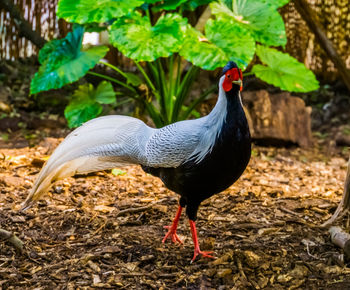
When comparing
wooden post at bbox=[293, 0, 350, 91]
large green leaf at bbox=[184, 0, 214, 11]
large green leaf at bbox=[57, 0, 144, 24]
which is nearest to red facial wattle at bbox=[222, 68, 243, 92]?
large green leaf at bbox=[57, 0, 144, 24]

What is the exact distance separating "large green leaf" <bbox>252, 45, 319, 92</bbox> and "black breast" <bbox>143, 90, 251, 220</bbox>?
2.23 metres

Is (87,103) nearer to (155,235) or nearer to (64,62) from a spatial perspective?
(64,62)

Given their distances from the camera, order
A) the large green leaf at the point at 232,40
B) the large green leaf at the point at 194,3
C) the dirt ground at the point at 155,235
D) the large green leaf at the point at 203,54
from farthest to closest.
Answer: the large green leaf at the point at 194,3, the large green leaf at the point at 232,40, the large green leaf at the point at 203,54, the dirt ground at the point at 155,235

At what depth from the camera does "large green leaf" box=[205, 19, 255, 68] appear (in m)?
3.65

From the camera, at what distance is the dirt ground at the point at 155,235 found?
7.28 ft

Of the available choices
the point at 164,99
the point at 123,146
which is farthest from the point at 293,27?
the point at 123,146

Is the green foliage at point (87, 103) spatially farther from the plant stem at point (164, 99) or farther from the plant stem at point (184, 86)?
the plant stem at point (184, 86)

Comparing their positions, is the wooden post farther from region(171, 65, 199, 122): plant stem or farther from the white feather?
the white feather

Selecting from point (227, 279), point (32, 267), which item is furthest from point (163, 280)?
point (32, 267)

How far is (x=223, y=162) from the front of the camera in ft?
7.11

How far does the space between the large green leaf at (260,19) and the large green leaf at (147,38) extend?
21.8 inches

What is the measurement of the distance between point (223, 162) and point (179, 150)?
26 cm

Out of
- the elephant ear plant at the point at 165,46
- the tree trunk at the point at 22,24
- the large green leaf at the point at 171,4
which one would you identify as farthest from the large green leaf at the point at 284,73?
the tree trunk at the point at 22,24

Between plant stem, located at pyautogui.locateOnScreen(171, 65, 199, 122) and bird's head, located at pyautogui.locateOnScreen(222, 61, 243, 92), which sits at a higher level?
bird's head, located at pyautogui.locateOnScreen(222, 61, 243, 92)
